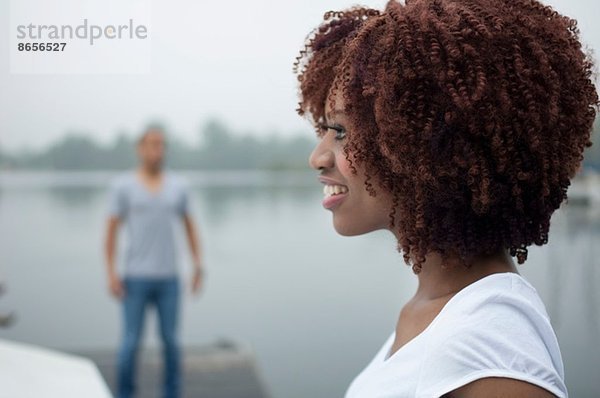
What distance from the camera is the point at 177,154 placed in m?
4.15

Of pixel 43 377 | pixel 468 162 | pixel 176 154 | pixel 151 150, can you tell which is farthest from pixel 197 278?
pixel 468 162

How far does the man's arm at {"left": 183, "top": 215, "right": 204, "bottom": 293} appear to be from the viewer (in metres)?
3.26

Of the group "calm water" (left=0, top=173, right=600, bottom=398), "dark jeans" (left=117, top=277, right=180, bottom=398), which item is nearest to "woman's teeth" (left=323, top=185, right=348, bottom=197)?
"dark jeans" (left=117, top=277, right=180, bottom=398)

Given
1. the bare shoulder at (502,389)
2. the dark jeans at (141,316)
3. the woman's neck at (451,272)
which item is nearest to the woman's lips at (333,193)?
the woman's neck at (451,272)

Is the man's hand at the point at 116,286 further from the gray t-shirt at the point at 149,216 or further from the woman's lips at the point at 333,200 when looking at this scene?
the woman's lips at the point at 333,200

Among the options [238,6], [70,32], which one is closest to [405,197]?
[70,32]

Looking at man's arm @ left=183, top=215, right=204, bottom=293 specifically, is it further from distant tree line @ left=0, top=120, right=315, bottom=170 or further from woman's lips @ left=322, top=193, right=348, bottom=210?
woman's lips @ left=322, top=193, right=348, bottom=210

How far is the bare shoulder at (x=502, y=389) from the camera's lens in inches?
28.8

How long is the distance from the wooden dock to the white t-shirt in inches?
118

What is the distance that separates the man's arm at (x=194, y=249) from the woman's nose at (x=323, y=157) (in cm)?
234

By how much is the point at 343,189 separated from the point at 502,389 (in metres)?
0.31

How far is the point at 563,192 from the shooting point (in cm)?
89

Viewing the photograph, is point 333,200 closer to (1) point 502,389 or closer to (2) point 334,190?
(2) point 334,190

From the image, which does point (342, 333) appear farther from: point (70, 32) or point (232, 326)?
point (70, 32)
